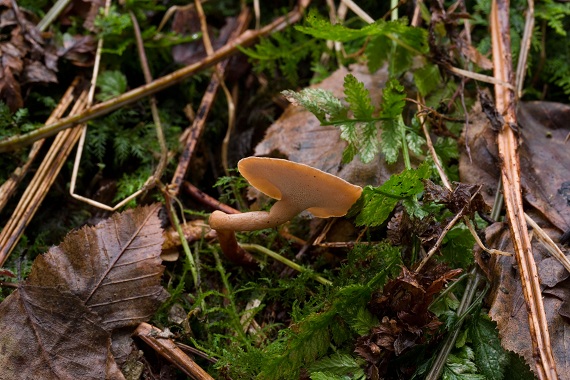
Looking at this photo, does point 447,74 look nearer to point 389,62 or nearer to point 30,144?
point 389,62

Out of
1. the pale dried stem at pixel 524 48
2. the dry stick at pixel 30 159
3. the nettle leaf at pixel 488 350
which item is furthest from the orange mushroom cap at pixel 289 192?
the pale dried stem at pixel 524 48

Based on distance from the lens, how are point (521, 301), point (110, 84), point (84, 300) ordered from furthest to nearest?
point (110, 84) → point (84, 300) → point (521, 301)

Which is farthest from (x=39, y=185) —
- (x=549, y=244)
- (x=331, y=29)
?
(x=549, y=244)

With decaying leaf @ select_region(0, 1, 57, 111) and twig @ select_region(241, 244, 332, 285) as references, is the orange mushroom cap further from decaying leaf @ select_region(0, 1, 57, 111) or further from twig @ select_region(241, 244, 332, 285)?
decaying leaf @ select_region(0, 1, 57, 111)

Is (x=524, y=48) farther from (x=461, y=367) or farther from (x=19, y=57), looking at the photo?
(x=19, y=57)

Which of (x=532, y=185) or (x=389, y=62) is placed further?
(x=389, y=62)

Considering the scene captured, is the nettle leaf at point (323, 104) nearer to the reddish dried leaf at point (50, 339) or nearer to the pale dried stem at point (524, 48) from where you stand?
the pale dried stem at point (524, 48)

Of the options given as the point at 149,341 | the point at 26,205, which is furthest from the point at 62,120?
the point at 149,341
